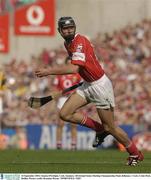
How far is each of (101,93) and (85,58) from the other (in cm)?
64

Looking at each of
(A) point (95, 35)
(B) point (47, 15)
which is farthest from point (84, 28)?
(B) point (47, 15)

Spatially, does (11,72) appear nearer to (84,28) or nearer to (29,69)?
(29,69)

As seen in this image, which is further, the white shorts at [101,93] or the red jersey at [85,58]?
the white shorts at [101,93]

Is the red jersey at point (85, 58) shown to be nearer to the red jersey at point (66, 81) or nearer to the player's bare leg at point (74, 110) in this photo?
the player's bare leg at point (74, 110)

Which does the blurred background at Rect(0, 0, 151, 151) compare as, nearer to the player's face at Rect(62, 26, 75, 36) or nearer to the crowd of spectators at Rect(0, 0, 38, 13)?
the crowd of spectators at Rect(0, 0, 38, 13)

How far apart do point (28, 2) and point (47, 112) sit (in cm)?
469

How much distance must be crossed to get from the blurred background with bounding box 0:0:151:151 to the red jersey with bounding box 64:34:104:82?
9.51 meters

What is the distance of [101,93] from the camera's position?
1250cm

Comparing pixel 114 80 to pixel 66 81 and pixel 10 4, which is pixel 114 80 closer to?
pixel 10 4

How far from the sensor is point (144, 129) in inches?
884

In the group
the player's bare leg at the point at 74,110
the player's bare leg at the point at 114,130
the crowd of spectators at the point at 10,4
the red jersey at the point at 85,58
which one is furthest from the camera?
the crowd of spectators at the point at 10,4

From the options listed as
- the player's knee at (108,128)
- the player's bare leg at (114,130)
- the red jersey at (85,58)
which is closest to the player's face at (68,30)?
the red jersey at (85,58)

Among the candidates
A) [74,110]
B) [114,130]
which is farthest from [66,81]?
[114,130]

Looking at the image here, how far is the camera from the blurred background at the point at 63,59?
22.8 meters
